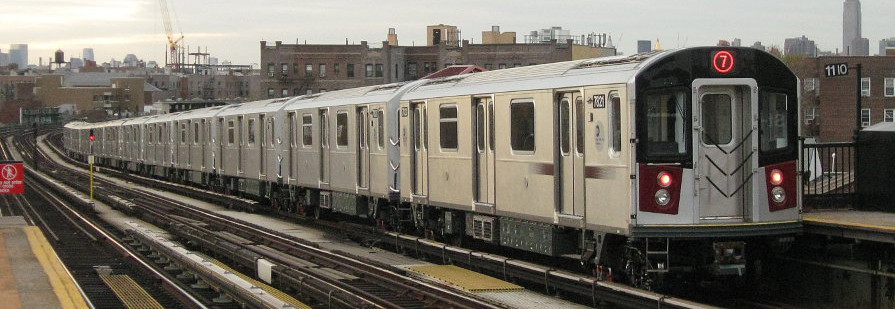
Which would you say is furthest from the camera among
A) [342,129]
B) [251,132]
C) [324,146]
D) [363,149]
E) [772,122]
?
[251,132]

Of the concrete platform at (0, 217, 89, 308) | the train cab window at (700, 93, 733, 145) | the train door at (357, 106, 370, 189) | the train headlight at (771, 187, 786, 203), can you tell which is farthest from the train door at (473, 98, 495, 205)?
the concrete platform at (0, 217, 89, 308)

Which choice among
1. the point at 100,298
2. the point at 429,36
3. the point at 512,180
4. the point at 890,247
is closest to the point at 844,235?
the point at 890,247

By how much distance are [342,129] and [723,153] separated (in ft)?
41.6

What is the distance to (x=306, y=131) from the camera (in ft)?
93.6

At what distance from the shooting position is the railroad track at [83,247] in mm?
16750

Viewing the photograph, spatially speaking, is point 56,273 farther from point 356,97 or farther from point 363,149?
point 356,97

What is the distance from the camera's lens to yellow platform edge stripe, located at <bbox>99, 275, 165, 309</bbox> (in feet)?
51.5

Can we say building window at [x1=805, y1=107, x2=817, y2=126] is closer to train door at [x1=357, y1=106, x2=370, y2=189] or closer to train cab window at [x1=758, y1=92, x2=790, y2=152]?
train door at [x1=357, y1=106, x2=370, y2=189]

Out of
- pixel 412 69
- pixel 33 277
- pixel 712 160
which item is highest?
pixel 412 69

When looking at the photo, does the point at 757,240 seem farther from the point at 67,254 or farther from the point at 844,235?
the point at 67,254

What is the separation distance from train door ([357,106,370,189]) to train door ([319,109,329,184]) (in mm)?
2333

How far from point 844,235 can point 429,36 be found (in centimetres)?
9677

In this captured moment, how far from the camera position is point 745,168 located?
13984 millimetres

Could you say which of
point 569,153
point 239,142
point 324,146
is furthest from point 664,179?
point 239,142
